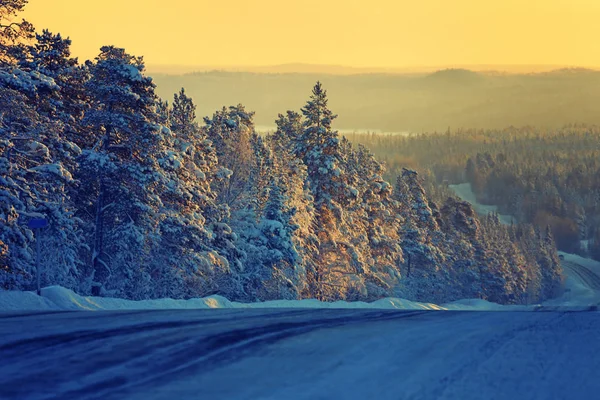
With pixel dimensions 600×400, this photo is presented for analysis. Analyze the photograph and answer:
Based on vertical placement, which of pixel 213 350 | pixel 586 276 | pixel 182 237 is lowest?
pixel 586 276

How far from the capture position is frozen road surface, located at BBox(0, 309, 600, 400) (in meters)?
6.31

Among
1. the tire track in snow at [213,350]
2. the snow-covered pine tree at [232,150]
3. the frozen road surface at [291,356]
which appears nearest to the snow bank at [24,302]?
the frozen road surface at [291,356]

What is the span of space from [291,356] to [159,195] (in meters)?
23.2

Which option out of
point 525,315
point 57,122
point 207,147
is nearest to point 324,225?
point 207,147

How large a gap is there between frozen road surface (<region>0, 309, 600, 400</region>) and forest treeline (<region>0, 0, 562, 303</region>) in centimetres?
1389

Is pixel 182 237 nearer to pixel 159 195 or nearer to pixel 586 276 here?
pixel 159 195

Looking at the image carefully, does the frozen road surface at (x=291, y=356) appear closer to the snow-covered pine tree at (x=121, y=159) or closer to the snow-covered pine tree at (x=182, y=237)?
the snow-covered pine tree at (x=121, y=159)

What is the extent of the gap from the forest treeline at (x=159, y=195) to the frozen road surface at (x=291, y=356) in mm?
13887

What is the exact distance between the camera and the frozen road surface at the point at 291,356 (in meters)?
6.31

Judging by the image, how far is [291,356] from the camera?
7.56 m

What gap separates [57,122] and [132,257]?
6935mm

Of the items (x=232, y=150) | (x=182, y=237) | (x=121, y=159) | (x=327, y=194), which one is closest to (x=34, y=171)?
(x=121, y=159)

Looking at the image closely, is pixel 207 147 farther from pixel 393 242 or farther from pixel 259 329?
pixel 259 329

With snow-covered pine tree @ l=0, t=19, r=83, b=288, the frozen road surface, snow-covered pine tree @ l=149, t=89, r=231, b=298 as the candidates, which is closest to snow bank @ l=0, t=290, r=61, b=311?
the frozen road surface
